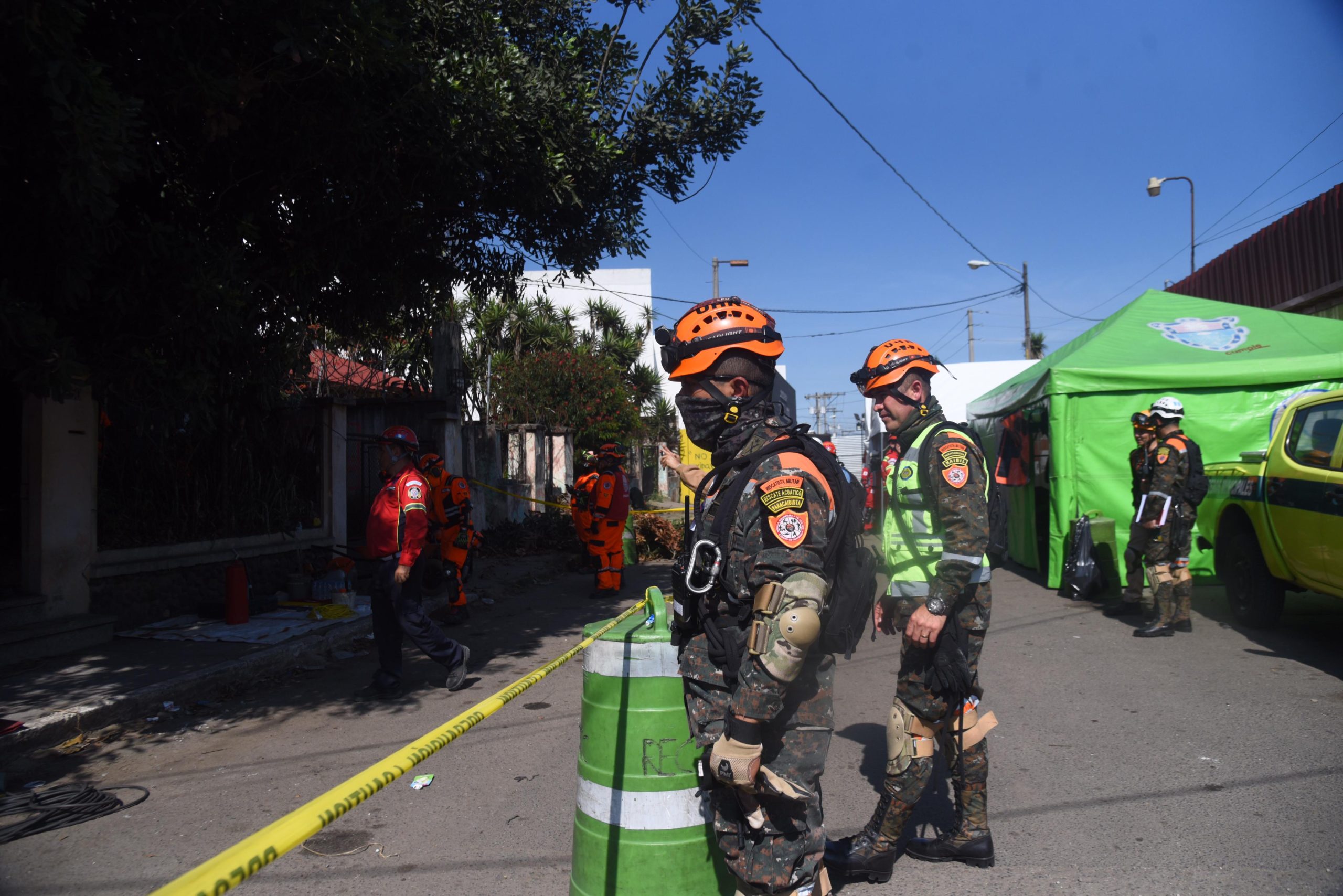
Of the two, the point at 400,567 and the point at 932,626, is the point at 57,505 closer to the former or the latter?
the point at 400,567

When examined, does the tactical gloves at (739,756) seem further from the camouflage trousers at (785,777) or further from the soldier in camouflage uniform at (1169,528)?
the soldier in camouflage uniform at (1169,528)

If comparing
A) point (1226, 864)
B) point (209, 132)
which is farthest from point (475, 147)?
point (1226, 864)

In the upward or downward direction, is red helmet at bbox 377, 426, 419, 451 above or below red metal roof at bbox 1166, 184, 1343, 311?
below

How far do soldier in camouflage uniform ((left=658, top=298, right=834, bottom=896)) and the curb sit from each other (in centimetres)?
466

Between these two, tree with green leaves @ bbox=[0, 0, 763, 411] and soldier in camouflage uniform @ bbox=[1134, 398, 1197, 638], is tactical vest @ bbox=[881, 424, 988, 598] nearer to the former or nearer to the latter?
tree with green leaves @ bbox=[0, 0, 763, 411]

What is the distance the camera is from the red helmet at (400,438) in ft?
20.0

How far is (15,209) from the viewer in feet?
17.5

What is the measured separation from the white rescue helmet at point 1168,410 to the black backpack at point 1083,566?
167cm

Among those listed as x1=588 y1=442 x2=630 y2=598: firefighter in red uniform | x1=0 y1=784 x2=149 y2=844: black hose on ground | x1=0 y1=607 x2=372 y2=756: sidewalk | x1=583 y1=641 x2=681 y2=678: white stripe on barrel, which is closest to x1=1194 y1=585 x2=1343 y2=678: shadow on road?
x1=583 y1=641 x2=681 y2=678: white stripe on barrel

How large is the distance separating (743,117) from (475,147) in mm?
3244

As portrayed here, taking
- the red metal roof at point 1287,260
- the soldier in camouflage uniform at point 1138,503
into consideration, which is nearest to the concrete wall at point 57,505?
the soldier in camouflage uniform at point 1138,503

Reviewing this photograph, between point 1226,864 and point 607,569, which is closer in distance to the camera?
point 1226,864

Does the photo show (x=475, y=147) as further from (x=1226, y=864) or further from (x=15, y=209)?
(x=1226, y=864)

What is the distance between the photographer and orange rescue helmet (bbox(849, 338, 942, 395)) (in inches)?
142
